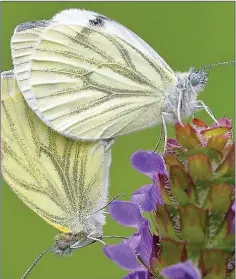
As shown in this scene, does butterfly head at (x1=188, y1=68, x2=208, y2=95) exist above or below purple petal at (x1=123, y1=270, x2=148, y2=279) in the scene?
above

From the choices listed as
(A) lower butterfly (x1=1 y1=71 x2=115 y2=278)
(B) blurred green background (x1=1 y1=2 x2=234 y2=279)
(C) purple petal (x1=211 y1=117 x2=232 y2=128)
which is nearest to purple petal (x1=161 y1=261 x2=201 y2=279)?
(C) purple petal (x1=211 y1=117 x2=232 y2=128)

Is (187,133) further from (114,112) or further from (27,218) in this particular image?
(27,218)

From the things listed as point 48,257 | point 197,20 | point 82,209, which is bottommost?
point 48,257

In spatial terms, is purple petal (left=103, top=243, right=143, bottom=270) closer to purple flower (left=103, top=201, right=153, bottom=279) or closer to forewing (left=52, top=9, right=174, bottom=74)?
purple flower (left=103, top=201, right=153, bottom=279)

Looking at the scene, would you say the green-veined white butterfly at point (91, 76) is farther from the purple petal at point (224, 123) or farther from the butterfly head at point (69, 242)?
the purple petal at point (224, 123)

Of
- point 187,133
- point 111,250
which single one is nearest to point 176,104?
point 187,133
